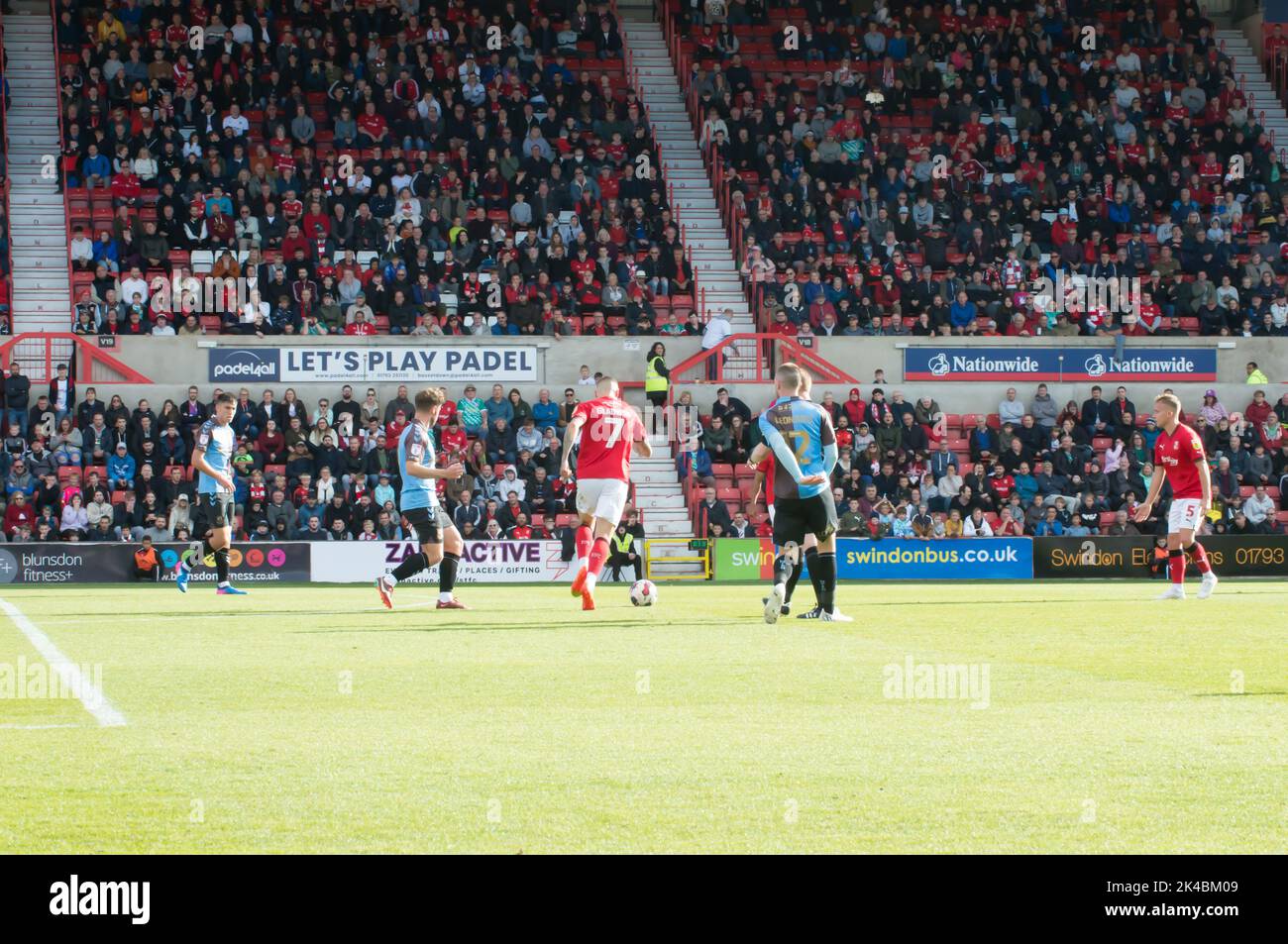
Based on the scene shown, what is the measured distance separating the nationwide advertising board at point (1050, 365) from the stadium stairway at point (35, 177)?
62.8 feet

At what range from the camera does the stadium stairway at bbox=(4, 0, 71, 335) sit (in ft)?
122

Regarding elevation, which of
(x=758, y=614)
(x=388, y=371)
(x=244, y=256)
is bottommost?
(x=758, y=614)

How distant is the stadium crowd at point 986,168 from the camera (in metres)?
39.5

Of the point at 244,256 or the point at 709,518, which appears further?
the point at 244,256

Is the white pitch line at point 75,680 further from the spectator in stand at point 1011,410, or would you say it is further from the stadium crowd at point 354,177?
the spectator in stand at point 1011,410

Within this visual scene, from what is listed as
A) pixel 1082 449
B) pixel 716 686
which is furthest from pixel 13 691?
pixel 1082 449

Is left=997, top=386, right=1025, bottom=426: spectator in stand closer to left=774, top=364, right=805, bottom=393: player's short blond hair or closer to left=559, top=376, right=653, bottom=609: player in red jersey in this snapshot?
left=559, top=376, right=653, bottom=609: player in red jersey

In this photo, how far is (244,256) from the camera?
3669cm

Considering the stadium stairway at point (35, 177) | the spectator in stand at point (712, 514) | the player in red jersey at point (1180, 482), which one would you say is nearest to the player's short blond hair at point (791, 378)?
the player in red jersey at point (1180, 482)

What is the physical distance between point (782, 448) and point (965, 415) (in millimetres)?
23122

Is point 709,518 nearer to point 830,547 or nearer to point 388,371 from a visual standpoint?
point 388,371

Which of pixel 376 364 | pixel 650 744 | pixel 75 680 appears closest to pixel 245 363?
pixel 376 364
